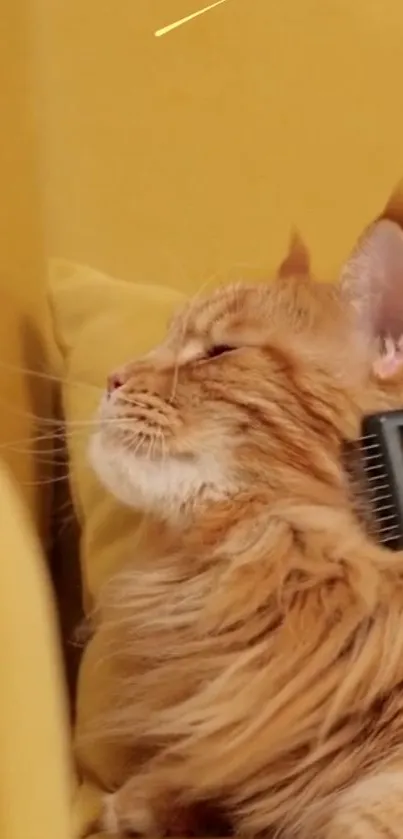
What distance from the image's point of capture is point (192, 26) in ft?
5.16

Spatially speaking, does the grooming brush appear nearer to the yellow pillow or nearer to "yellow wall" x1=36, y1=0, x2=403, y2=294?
the yellow pillow

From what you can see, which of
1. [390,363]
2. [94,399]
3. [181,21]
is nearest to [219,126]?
[181,21]

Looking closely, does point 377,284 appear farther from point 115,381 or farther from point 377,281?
point 115,381

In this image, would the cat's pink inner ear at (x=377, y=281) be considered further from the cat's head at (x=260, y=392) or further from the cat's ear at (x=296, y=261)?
the cat's ear at (x=296, y=261)

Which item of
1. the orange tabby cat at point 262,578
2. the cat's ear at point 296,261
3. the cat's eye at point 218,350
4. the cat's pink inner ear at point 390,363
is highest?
the cat's ear at point 296,261

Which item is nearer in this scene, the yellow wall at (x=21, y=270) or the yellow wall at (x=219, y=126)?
the yellow wall at (x=21, y=270)

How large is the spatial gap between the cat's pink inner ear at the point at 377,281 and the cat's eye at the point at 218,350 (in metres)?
0.12

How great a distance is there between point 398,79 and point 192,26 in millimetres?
284

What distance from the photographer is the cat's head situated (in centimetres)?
106

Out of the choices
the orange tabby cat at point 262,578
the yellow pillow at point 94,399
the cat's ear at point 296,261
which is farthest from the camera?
the cat's ear at point 296,261

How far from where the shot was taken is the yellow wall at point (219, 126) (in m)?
1.54

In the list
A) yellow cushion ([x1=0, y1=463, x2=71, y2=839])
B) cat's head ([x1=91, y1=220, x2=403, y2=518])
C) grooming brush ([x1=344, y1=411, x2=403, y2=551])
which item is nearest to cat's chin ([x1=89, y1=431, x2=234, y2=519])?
cat's head ([x1=91, y1=220, x2=403, y2=518])

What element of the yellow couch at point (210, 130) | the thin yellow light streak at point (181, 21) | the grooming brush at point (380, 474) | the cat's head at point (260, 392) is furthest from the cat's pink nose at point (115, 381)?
the thin yellow light streak at point (181, 21)

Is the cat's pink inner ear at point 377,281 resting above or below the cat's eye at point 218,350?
above
